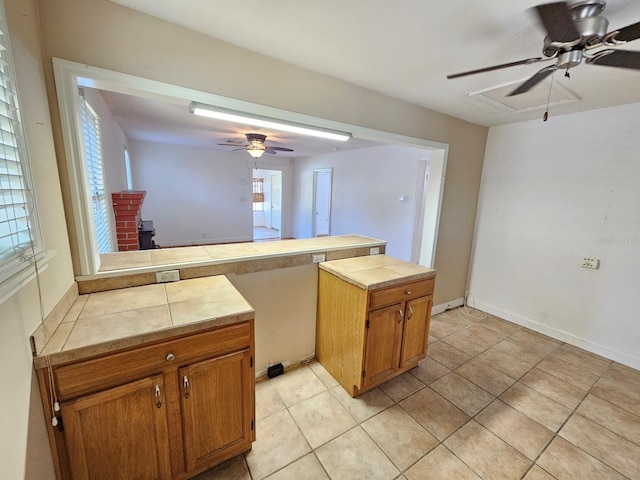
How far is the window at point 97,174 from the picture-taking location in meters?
1.87

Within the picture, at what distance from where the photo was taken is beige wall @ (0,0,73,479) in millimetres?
780

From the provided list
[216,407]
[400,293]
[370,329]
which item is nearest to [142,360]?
[216,407]

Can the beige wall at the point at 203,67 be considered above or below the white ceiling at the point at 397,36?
below

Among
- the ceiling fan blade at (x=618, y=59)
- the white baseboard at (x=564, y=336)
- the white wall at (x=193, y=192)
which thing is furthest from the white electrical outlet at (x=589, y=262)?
the white wall at (x=193, y=192)

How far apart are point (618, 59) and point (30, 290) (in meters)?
2.58

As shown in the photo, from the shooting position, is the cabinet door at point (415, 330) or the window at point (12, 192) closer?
the window at point (12, 192)

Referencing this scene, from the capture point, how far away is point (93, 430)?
108 centimetres

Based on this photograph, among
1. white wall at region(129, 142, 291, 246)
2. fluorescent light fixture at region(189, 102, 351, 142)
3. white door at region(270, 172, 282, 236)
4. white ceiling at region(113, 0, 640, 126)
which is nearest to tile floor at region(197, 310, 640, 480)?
fluorescent light fixture at region(189, 102, 351, 142)

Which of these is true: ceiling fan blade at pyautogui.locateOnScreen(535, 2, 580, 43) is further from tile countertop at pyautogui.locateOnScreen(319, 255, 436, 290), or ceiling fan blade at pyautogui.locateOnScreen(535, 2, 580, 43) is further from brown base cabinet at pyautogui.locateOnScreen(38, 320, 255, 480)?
brown base cabinet at pyautogui.locateOnScreen(38, 320, 255, 480)

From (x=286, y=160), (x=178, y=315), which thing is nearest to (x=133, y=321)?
(x=178, y=315)

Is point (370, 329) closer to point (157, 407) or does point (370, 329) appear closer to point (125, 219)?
point (157, 407)

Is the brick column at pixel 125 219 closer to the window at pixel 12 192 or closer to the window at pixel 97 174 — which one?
the window at pixel 97 174

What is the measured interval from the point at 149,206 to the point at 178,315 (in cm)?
582

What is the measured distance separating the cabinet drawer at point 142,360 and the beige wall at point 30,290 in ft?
0.32
